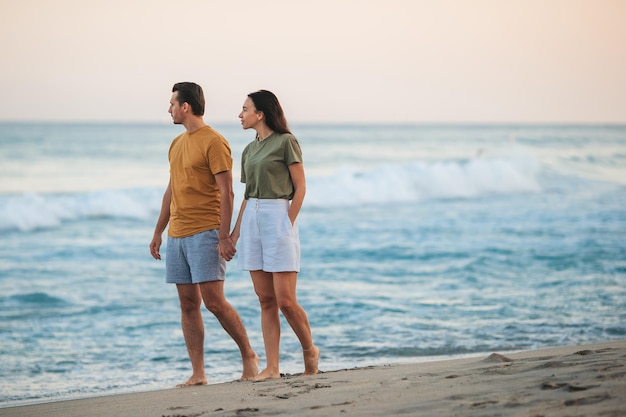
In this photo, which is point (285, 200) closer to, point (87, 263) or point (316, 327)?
point (316, 327)

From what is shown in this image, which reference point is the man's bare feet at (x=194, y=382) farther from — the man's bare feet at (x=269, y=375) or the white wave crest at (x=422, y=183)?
the white wave crest at (x=422, y=183)

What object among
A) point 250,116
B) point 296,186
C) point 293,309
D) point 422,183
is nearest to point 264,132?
point 250,116

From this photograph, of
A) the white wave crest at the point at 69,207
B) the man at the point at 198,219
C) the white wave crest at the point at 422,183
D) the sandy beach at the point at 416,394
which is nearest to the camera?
the sandy beach at the point at 416,394

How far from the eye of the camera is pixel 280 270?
5078mm

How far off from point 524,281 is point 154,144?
4360cm

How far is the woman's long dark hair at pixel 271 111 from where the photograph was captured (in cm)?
518

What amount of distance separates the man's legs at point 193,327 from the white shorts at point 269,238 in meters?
0.44

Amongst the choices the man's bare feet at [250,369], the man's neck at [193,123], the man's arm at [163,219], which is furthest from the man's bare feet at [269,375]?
the man's neck at [193,123]

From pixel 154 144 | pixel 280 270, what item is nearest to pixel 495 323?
pixel 280 270

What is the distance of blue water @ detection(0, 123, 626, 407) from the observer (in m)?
7.18

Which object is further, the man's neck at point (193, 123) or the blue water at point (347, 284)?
the blue water at point (347, 284)

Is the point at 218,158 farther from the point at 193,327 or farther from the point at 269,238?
the point at 193,327

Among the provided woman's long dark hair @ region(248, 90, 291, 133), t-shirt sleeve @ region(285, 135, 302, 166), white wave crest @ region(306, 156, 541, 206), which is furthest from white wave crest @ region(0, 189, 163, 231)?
t-shirt sleeve @ region(285, 135, 302, 166)

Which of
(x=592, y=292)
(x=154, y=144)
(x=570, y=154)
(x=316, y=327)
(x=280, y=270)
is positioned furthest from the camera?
(x=154, y=144)
